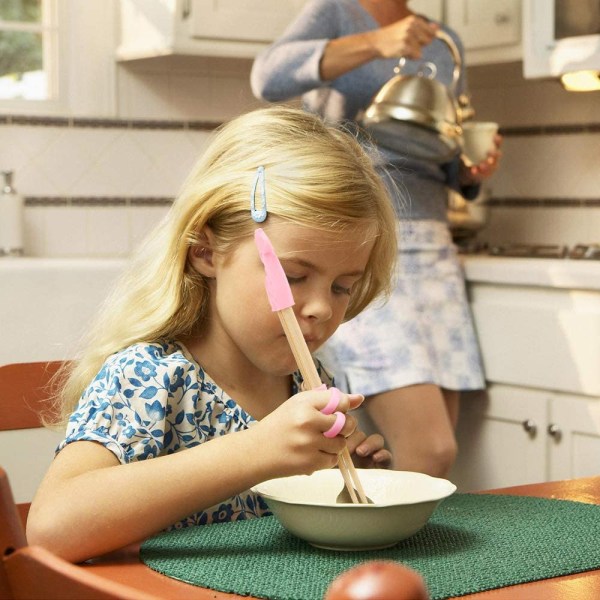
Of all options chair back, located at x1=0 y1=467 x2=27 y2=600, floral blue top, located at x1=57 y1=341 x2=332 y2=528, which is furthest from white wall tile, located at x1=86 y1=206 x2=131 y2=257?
chair back, located at x1=0 y1=467 x2=27 y2=600

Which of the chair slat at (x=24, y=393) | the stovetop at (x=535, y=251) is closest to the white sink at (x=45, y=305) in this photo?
the stovetop at (x=535, y=251)

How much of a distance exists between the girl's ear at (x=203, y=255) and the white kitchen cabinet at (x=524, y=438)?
56.6 inches

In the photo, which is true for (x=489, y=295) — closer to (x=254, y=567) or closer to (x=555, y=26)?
(x=555, y=26)

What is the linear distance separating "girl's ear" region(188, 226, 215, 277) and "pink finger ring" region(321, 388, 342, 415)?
433 millimetres

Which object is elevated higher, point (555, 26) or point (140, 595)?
point (555, 26)

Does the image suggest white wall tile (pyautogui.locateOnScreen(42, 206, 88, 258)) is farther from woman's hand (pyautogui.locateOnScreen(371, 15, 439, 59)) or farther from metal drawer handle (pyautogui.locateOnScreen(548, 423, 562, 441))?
metal drawer handle (pyautogui.locateOnScreen(548, 423, 562, 441))

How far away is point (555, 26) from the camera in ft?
9.18

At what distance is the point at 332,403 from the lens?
955 mm

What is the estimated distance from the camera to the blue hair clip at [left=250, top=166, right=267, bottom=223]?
4.12 feet

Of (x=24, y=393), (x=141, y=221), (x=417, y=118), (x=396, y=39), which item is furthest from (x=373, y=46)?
(x=24, y=393)

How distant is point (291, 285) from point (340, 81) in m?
1.41

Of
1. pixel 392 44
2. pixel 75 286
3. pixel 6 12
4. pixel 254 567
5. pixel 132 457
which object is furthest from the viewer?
pixel 6 12

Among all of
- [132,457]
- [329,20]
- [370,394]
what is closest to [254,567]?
[132,457]

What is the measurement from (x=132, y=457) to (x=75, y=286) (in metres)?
1.67
